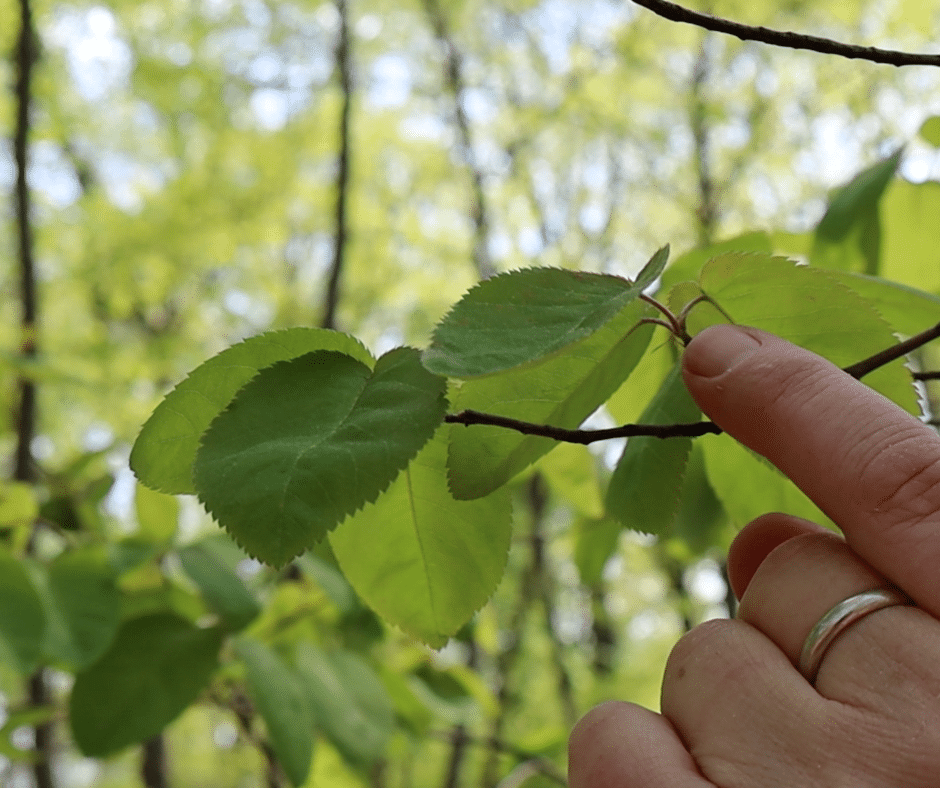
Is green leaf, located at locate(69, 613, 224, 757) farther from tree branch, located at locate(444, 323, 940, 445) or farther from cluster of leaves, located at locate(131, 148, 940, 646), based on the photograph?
tree branch, located at locate(444, 323, 940, 445)

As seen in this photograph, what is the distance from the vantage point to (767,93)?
11.2 feet

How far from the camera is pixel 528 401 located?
309 millimetres

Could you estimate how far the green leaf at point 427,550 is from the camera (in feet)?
1.11

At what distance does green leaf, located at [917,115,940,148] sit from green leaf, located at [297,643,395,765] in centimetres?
71

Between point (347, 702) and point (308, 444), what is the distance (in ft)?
2.07

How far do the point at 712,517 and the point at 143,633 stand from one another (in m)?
0.50

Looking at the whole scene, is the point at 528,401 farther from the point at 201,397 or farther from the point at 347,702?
the point at 347,702

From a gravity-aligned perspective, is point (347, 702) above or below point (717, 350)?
below

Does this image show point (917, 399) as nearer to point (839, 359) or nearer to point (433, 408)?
point (839, 359)

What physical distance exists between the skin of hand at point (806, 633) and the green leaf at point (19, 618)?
0.53 m

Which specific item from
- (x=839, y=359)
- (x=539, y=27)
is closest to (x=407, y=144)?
(x=539, y=27)

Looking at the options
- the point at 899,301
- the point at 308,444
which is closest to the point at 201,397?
the point at 308,444

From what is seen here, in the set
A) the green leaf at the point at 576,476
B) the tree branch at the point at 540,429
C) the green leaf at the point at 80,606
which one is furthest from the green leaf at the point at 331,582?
the tree branch at the point at 540,429

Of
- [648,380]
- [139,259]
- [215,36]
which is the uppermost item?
[648,380]
